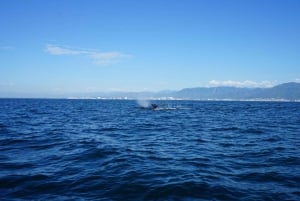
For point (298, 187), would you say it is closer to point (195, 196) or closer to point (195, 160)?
point (195, 196)

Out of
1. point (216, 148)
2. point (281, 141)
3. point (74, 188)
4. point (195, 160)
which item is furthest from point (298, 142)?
point (74, 188)

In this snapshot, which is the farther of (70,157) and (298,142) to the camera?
(298,142)

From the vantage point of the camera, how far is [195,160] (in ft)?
54.6

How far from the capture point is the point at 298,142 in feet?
78.4

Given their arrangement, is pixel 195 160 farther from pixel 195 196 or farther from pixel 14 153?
pixel 14 153

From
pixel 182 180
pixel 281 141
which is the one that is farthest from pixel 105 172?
pixel 281 141

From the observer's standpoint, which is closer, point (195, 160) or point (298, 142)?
point (195, 160)

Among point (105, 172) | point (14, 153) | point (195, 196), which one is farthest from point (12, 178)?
point (195, 196)

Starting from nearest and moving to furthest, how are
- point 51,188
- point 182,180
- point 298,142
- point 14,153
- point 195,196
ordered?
point 195,196
point 51,188
point 182,180
point 14,153
point 298,142

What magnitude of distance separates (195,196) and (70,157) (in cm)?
926

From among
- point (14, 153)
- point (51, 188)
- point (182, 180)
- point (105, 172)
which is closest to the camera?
point (51, 188)

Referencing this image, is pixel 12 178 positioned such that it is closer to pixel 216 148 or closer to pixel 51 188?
pixel 51 188

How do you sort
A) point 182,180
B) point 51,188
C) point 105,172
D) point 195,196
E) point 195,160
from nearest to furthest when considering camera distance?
point 195,196
point 51,188
point 182,180
point 105,172
point 195,160

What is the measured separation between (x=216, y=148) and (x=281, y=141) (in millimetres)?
7222
